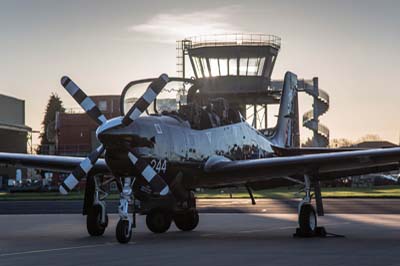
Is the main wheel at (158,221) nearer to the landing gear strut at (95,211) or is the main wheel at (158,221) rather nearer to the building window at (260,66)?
the landing gear strut at (95,211)

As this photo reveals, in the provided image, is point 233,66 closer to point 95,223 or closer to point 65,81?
point 95,223

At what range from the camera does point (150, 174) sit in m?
19.9

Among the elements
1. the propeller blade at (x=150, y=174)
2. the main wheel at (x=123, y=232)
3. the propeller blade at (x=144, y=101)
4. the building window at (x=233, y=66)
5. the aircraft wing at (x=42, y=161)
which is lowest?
the main wheel at (x=123, y=232)

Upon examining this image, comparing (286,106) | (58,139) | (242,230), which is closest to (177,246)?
(242,230)

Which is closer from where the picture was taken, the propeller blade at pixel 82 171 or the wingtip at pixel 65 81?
the propeller blade at pixel 82 171

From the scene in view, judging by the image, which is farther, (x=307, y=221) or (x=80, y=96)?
(x=307, y=221)

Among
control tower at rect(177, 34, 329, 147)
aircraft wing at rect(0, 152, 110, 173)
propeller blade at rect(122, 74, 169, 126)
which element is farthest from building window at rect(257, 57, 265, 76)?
propeller blade at rect(122, 74, 169, 126)

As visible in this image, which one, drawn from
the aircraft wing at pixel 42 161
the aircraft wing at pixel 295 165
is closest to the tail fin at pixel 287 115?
the aircraft wing at pixel 295 165

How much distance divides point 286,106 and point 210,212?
677cm

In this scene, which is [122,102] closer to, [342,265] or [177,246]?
[177,246]

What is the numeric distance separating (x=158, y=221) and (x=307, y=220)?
4.49m

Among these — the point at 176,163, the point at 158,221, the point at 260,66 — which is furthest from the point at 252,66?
the point at 176,163

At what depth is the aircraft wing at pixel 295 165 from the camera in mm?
21672

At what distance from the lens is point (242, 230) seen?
2458 centimetres
